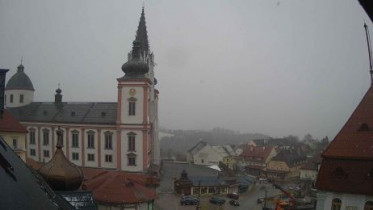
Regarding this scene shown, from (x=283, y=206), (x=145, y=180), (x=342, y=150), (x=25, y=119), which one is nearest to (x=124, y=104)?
(x=145, y=180)

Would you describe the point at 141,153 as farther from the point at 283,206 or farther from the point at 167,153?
the point at 167,153

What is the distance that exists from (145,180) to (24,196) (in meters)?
29.1

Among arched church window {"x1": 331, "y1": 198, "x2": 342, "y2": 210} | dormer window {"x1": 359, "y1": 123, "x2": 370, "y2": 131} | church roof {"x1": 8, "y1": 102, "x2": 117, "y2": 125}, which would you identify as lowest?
arched church window {"x1": 331, "y1": 198, "x2": 342, "y2": 210}

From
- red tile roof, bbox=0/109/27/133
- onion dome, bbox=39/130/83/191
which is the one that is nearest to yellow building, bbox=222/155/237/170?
red tile roof, bbox=0/109/27/133

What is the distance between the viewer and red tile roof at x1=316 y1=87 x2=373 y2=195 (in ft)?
46.3

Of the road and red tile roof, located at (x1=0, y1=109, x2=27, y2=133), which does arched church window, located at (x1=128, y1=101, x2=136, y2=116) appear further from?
red tile roof, located at (x1=0, y1=109, x2=27, y2=133)

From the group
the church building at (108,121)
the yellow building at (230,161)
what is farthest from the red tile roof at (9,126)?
the yellow building at (230,161)

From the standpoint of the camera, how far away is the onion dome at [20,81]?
43.1m

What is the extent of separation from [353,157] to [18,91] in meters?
38.7

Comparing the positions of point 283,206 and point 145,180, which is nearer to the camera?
point 283,206

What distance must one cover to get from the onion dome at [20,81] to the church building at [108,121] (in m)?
0.12

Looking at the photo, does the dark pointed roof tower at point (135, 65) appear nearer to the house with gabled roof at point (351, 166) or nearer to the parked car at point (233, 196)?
the parked car at point (233, 196)

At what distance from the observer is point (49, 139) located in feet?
127

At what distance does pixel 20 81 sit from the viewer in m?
43.8
